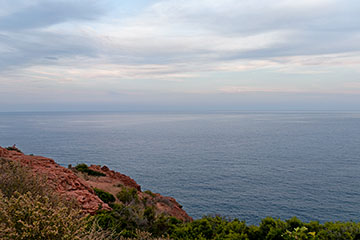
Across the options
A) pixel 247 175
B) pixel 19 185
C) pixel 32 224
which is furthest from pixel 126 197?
pixel 247 175

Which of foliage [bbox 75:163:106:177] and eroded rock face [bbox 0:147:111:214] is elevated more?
eroded rock face [bbox 0:147:111:214]

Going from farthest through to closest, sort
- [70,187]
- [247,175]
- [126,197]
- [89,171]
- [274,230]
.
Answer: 1. [247,175]
2. [89,171]
3. [126,197]
4. [70,187]
5. [274,230]

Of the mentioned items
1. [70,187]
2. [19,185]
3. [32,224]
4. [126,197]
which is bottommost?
[126,197]

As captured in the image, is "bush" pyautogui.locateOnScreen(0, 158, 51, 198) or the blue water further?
the blue water

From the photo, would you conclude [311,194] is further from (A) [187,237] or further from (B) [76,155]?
(B) [76,155]

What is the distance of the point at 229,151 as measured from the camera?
280 ft

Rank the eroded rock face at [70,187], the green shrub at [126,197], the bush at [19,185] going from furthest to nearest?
the green shrub at [126,197] < the eroded rock face at [70,187] < the bush at [19,185]

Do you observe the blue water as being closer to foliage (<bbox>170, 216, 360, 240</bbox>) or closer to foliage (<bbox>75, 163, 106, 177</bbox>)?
foliage (<bbox>75, 163, 106, 177</bbox>)

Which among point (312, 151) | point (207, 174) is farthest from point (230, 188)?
point (312, 151)

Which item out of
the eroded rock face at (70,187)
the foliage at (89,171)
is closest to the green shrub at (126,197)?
the eroded rock face at (70,187)

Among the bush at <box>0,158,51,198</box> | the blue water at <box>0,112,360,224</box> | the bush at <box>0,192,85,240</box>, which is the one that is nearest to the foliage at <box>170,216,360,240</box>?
the bush at <box>0,192,85,240</box>

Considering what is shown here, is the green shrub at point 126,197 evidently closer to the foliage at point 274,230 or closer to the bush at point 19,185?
the foliage at point 274,230

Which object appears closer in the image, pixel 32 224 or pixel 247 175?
pixel 32 224

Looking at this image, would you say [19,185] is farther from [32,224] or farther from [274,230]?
[274,230]
